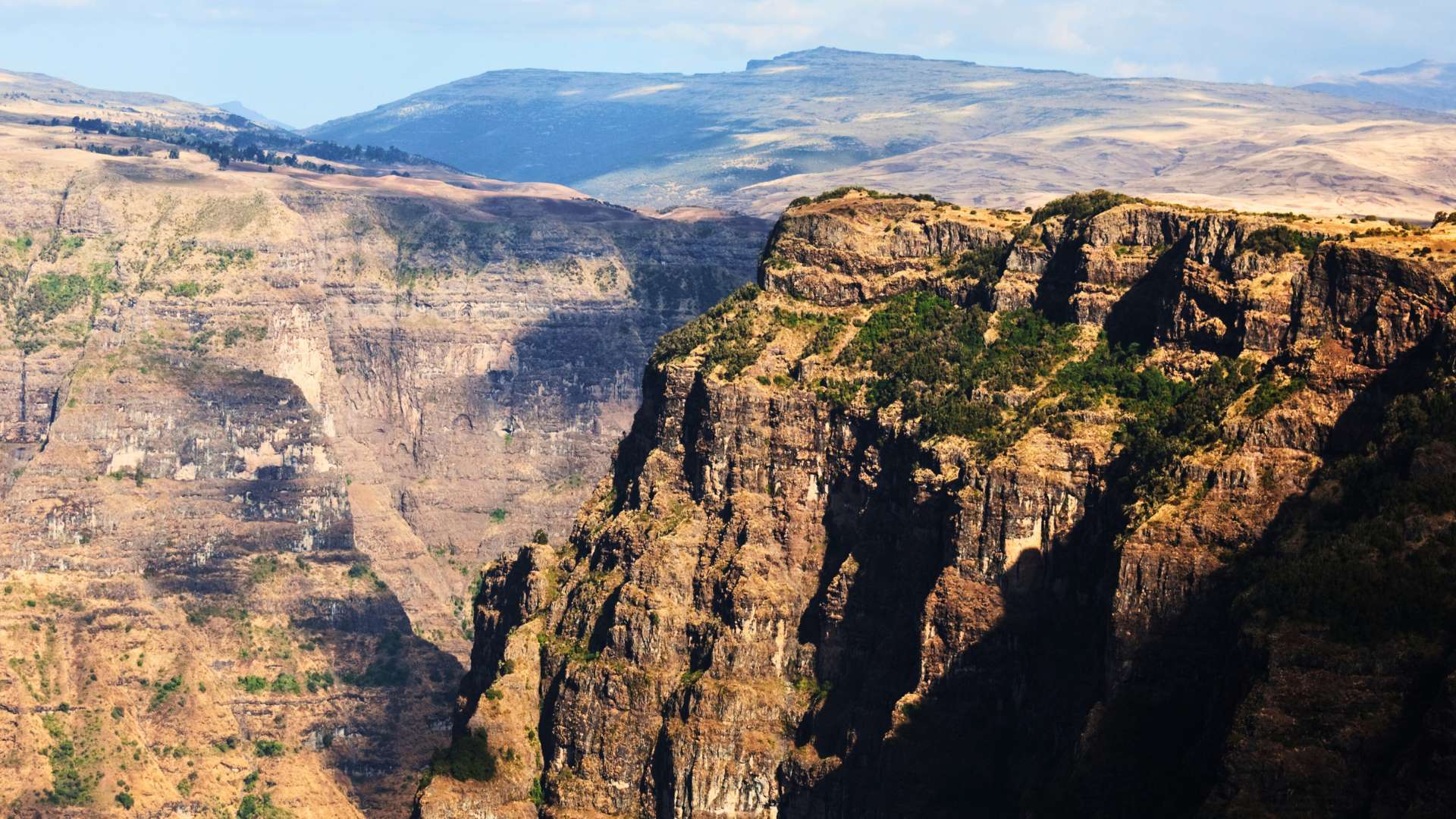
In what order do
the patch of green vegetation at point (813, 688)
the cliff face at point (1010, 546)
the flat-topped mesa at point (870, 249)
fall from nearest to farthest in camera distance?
the cliff face at point (1010, 546) < the patch of green vegetation at point (813, 688) < the flat-topped mesa at point (870, 249)

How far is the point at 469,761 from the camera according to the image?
489 feet

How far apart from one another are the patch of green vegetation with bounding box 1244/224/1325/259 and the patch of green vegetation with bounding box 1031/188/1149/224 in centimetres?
1638

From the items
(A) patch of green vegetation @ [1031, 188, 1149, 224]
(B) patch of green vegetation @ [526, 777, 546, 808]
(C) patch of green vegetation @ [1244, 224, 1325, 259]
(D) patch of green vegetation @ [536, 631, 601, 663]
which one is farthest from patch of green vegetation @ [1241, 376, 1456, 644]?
(B) patch of green vegetation @ [526, 777, 546, 808]

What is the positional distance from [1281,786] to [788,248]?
71960 mm

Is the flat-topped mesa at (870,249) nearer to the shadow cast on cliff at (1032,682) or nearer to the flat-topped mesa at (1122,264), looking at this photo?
the flat-topped mesa at (1122,264)

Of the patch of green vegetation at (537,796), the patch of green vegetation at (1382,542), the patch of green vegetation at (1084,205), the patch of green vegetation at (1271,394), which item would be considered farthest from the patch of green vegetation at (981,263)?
the patch of green vegetation at (1382,542)

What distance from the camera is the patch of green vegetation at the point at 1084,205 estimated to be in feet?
489

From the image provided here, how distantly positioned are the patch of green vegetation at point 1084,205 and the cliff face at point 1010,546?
3.50 ft

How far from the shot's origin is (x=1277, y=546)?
112625mm

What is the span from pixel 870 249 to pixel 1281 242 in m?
36.9

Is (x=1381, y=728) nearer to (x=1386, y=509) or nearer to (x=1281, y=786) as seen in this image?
(x=1281, y=786)

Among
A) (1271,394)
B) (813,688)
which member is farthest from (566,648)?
(1271,394)

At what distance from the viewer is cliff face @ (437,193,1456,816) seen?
104m

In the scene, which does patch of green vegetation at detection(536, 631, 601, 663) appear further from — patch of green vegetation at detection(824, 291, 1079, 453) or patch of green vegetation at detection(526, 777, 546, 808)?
patch of green vegetation at detection(824, 291, 1079, 453)
